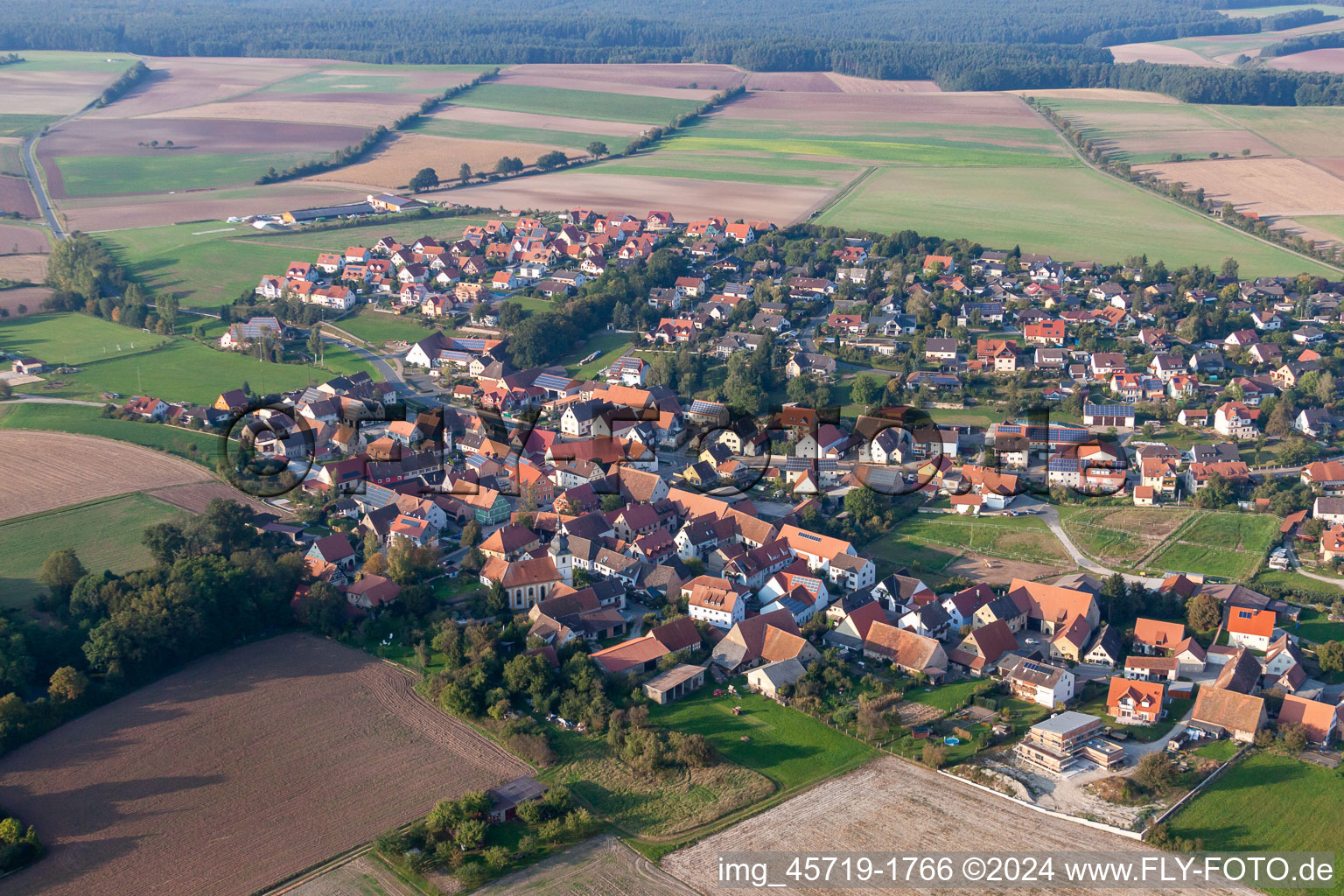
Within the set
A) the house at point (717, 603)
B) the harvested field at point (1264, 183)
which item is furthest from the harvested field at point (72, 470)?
the harvested field at point (1264, 183)

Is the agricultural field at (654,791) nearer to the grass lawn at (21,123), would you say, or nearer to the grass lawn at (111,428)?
→ the grass lawn at (111,428)

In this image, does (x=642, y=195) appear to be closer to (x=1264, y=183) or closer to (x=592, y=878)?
(x=1264, y=183)

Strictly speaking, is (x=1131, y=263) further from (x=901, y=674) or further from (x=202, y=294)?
(x=202, y=294)

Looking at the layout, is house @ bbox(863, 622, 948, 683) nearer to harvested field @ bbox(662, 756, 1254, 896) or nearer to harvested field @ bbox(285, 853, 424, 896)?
harvested field @ bbox(662, 756, 1254, 896)

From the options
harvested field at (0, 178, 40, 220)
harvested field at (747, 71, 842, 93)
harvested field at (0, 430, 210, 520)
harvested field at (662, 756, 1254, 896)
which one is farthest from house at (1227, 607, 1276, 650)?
harvested field at (747, 71, 842, 93)

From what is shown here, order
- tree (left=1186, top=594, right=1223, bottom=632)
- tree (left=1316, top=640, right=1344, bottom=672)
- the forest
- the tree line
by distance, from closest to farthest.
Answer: the tree line < tree (left=1316, top=640, right=1344, bottom=672) < tree (left=1186, top=594, right=1223, bottom=632) < the forest

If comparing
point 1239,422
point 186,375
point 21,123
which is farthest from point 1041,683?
point 21,123
